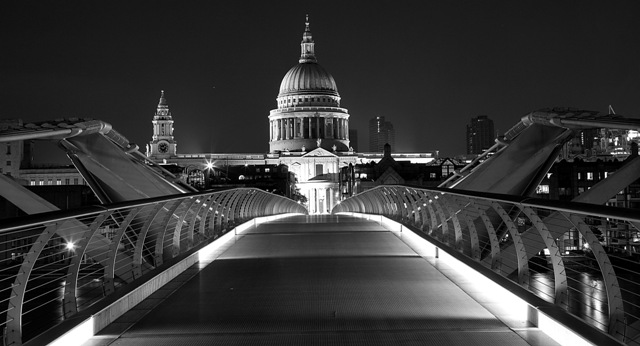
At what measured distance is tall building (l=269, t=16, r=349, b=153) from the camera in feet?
607

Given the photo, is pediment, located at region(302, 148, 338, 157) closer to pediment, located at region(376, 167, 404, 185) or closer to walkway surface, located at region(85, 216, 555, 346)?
pediment, located at region(376, 167, 404, 185)

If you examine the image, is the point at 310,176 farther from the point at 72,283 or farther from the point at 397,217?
the point at 72,283

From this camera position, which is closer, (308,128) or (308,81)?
(308,128)

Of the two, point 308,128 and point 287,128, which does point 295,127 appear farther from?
point 308,128

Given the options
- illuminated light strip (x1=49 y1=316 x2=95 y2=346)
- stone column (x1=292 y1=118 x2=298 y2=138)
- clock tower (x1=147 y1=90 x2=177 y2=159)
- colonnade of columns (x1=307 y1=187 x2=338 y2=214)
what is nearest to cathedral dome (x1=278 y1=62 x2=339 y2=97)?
stone column (x1=292 y1=118 x2=298 y2=138)

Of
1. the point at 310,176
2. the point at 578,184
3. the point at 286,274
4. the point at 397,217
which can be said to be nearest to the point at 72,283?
the point at 286,274

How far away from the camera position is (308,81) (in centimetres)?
18800

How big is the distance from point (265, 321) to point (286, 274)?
3.48 meters

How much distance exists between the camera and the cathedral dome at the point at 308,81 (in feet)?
614

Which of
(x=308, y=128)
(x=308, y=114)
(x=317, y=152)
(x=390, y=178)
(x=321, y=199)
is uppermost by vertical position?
(x=308, y=114)

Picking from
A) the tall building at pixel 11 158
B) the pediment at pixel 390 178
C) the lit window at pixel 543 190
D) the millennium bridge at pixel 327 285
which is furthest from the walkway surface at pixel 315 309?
the tall building at pixel 11 158

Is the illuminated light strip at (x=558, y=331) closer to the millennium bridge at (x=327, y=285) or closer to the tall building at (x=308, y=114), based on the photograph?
the millennium bridge at (x=327, y=285)

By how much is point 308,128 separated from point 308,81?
975cm

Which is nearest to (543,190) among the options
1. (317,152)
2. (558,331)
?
(317,152)
